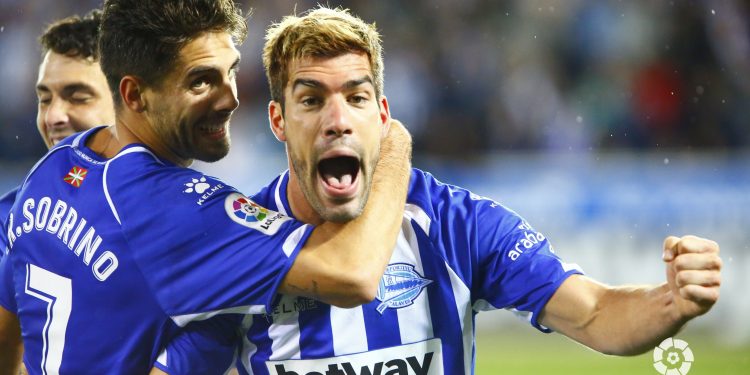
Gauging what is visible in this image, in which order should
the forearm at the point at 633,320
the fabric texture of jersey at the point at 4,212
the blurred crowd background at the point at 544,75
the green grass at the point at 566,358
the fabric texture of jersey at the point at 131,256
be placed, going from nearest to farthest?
the forearm at the point at 633,320
the fabric texture of jersey at the point at 131,256
the fabric texture of jersey at the point at 4,212
the green grass at the point at 566,358
the blurred crowd background at the point at 544,75

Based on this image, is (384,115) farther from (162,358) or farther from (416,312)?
(162,358)

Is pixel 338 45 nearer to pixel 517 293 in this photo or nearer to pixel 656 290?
pixel 517 293

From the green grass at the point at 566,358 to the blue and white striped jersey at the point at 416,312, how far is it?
5.07 meters

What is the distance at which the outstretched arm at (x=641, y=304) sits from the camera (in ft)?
8.68

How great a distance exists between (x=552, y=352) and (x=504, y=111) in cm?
251

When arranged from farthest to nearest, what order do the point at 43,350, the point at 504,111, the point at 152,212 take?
the point at 504,111 < the point at 43,350 < the point at 152,212

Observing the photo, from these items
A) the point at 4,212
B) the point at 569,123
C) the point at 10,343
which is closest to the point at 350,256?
the point at 10,343

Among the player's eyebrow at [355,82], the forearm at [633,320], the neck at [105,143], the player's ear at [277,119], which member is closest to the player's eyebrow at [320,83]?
the player's eyebrow at [355,82]

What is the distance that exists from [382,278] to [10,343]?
1.57 meters

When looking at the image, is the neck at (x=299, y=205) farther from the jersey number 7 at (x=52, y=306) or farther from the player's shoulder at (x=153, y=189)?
Answer: the jersey number 7 at (x=52, y=306)

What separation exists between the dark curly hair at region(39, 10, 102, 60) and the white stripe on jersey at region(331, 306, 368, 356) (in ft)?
6.87

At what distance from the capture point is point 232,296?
3.07 m

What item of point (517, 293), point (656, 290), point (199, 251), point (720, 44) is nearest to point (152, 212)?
point (199, 251)

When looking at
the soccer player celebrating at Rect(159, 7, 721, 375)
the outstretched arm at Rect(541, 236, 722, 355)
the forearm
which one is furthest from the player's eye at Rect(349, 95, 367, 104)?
the forearm
